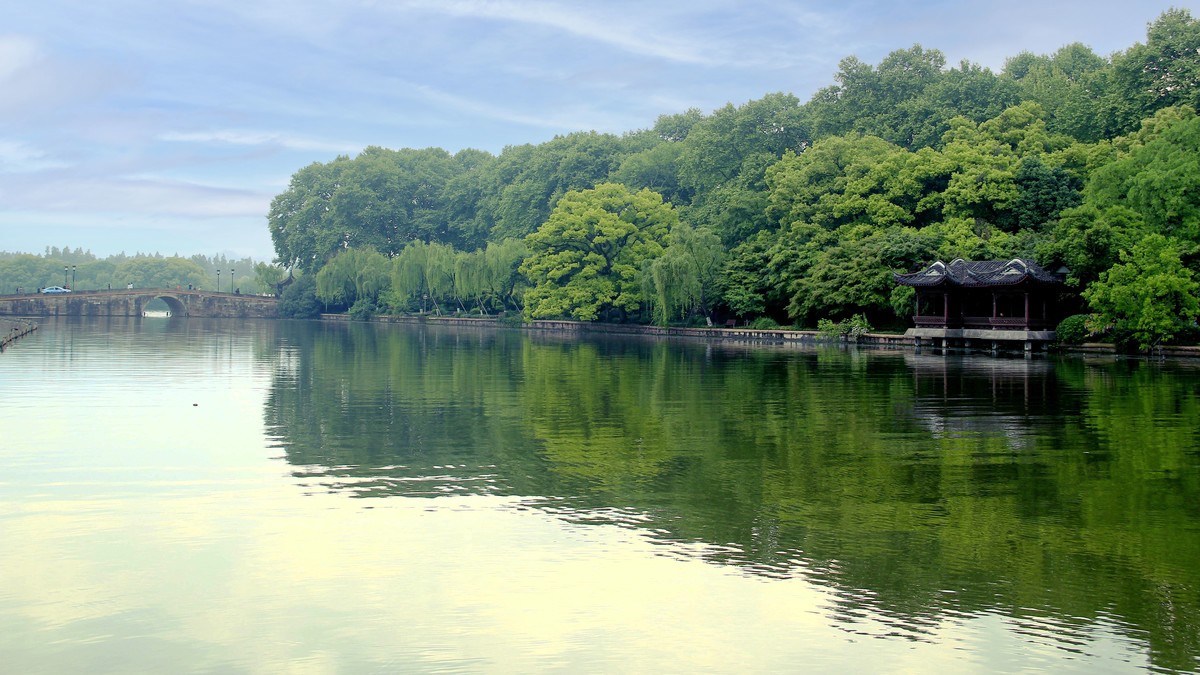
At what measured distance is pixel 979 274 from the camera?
163 feet

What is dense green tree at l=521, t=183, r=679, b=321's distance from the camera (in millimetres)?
72938

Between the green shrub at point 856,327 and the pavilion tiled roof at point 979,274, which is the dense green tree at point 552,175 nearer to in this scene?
the green shrub at point 856,327

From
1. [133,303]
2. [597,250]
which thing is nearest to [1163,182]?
[597,250]

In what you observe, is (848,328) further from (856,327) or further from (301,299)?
(301,299)

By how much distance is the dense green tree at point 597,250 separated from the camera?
7294cm

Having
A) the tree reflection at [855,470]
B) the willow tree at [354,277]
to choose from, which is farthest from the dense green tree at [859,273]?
the willow tree at [354,277]

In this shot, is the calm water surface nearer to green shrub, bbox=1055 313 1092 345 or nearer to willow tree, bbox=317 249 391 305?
green shrub, bbox=1055 313 1092 345

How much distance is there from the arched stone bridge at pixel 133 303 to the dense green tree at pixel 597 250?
56.2 meters

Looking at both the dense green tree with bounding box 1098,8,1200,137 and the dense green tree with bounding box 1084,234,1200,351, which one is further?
the dense green tree with bounding box 1098,8,1200,137

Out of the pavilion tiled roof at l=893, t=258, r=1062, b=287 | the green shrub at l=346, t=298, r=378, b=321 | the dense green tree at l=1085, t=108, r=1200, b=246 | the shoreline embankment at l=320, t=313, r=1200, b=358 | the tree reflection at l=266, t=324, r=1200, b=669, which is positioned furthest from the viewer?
the green shrub at l=346, t=298, r=378, b=321

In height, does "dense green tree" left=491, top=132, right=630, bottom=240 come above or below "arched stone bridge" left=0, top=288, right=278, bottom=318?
above

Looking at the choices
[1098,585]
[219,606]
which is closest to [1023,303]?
[1098,585]

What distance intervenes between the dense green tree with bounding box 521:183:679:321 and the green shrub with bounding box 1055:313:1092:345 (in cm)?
3010

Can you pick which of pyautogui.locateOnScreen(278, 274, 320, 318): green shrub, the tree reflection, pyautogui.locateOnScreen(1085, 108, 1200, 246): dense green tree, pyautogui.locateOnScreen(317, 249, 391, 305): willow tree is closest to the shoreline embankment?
pyautogui.locateOnScreen(1085, 108, 1200, 246): dense green tree
